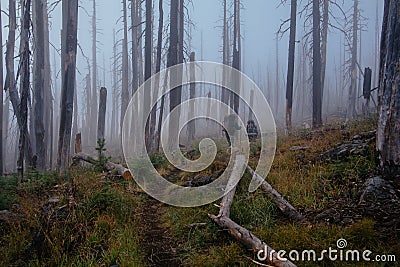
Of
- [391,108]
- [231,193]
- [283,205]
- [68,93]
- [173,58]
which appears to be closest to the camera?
[283,205]

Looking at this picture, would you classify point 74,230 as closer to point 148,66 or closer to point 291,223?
point 291,223

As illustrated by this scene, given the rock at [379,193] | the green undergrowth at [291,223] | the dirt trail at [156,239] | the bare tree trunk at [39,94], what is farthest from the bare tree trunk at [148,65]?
the rock at [379,193]

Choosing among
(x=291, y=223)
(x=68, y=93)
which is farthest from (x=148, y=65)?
(x=291, y=223)

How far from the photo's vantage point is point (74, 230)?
4242mm

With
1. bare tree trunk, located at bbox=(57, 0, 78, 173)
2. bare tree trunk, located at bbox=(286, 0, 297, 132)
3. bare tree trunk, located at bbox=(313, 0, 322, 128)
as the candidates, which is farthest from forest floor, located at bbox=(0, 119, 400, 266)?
bare tree trunk, located at bbox=(313, 0, 322, 128)

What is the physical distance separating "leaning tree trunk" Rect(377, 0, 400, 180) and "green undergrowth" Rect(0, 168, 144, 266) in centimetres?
419

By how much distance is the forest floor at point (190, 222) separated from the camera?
3.62 m

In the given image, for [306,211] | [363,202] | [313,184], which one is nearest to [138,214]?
[306,211]

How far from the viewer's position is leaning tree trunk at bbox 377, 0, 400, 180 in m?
4.74

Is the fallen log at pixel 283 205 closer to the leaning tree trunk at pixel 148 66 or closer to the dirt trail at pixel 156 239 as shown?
the dirt trail at pixel 156 239

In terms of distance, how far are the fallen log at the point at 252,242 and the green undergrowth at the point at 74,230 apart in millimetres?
1230

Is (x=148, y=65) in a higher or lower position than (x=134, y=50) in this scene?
lower

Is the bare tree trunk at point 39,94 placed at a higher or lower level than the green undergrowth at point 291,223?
higher

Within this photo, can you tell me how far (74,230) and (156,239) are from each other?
122 centimetres
